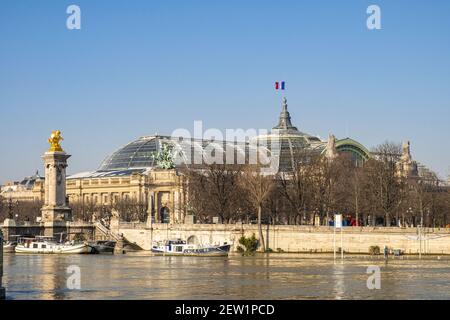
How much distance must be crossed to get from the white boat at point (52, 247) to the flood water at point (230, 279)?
19795 mm

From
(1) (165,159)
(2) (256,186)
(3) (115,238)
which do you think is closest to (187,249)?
(2) (256,186)

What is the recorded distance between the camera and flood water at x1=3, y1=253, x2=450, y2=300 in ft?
194

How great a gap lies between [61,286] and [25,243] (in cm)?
5986

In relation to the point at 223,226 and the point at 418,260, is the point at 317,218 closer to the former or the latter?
the point at 223,226

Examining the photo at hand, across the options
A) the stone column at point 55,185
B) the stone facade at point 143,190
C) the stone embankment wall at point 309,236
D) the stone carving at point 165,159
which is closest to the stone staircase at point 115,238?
the stone embankment wall at point 309,236

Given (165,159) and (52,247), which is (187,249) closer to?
(52,247)

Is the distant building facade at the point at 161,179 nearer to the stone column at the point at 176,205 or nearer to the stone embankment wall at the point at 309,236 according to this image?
the stone column at the point at 176,205

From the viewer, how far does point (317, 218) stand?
13500 centimetres

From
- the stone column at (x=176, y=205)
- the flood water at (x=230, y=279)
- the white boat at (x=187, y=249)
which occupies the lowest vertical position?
the flood water at (x=230, y=279)

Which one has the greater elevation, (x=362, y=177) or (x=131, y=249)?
(x=362, y=177)

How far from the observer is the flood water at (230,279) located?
5916 cm

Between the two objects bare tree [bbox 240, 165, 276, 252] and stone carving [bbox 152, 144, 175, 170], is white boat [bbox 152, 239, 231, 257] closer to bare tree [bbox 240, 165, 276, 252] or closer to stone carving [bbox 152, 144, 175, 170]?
bare tree [bbox 240, 165, 276, 252]

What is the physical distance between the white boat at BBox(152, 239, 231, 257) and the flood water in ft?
37.9
